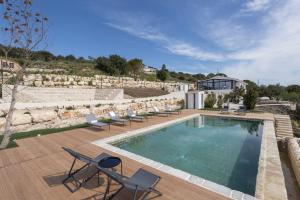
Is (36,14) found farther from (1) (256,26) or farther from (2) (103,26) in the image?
(2) (103,26)

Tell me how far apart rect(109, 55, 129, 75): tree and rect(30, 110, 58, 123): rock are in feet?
68.2

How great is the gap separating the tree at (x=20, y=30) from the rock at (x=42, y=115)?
6.35ft

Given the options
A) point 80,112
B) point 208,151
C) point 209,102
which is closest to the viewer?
point 208,151

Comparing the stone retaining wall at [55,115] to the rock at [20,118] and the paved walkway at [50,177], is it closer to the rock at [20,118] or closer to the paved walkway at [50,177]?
the rock at [20,118]

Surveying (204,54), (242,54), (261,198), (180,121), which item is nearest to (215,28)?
(242,54)

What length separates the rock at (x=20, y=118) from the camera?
296 inches

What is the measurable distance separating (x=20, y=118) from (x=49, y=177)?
204 inches

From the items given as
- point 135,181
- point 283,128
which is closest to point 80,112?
point 135,181

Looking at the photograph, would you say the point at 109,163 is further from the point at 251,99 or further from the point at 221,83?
the point at 221,83

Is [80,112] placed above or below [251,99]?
below

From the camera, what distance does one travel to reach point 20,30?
20.2 feet

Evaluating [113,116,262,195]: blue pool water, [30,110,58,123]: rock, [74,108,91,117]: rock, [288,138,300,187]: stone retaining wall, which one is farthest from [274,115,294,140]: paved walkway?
[30,110,58,123]: rock

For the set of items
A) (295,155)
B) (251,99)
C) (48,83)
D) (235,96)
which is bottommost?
(295,155)

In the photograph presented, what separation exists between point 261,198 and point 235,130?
23.0ft
